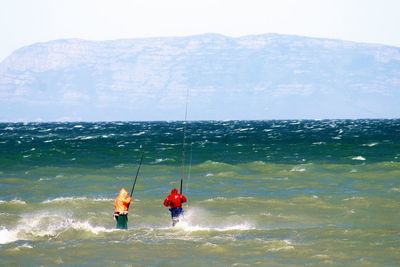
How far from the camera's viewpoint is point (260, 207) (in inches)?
1123

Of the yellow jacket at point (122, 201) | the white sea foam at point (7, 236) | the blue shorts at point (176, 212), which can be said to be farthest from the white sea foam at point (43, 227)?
the blue shorts at point (176, 212)

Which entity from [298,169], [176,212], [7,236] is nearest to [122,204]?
[176,212]

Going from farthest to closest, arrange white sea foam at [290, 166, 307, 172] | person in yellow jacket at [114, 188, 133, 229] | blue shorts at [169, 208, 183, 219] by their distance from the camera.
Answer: white sea foam at [290, 166, 307, 172] < blue shorts at [169, 208, 183, 219] < person in yellow jacket at [114, 188, 133, 229]

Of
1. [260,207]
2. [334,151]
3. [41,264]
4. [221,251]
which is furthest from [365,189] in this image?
[334,151]

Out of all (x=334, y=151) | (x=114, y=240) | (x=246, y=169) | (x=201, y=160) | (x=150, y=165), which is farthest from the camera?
(x=334, y=151)

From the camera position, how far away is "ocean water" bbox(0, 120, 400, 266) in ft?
63.2

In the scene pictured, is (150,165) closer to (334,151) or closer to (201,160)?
(201,160)

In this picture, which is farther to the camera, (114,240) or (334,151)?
(334,151)

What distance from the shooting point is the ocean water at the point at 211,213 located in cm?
1927

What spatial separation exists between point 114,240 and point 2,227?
17.4 ft

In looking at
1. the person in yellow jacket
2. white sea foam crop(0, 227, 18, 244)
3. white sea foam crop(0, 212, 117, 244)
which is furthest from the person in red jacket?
white sea foam crop(0, 227, 18, 244)

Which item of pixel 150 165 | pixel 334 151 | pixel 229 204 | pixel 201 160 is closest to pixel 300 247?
pixel 229 204

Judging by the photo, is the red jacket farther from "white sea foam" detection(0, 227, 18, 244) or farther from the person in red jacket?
"white sea foam" detection(0, 227, 18, 244)

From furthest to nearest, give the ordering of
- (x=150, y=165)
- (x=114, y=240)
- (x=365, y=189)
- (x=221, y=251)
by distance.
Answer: (x=150, y=165)
(x=365, y=189)
(x=114, y=240)
(x=221, y=251)
